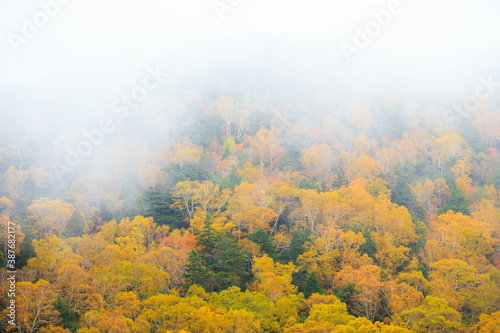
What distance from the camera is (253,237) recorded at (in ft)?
137

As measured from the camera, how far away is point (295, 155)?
76.2m

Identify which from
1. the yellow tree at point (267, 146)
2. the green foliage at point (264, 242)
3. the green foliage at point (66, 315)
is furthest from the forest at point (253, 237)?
the yellow tree at point (267, 146)

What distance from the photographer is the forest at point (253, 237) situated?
28000 mm

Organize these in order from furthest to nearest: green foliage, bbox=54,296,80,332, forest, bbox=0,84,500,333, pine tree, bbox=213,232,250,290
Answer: pine tree, bbox=213,232,250,290 → forest, bbox=0,84,500,333 → green foliage, bbox=54,296,80,332

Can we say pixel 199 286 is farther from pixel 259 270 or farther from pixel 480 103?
pixel 480 103

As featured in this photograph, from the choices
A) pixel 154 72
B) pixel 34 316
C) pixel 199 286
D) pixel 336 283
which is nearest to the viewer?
pixel 34 316

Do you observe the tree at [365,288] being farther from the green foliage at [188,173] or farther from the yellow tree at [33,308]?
the green foliage at [188,173]

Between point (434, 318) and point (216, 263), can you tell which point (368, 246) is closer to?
point (434, 318)

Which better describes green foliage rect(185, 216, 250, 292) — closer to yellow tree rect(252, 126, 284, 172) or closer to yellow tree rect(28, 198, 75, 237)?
yellow tree rect(28, 198, 75, 237)

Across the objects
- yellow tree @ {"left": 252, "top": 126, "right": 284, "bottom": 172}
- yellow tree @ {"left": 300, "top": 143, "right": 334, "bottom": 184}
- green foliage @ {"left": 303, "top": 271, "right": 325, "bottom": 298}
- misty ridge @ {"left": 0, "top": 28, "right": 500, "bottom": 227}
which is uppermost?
misty ridge @ {"left": 0, "top": 28, "right": 500, "bottom": 227}

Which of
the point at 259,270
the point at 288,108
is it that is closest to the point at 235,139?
the point at 288,108

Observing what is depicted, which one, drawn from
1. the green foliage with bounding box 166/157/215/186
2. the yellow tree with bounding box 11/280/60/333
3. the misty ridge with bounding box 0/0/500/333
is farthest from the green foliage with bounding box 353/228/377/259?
the yellow tree with bounding box 11/280/60/333

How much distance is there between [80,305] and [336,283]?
24705mm

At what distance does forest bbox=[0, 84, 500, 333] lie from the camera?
2800 centimetres
